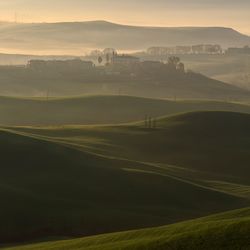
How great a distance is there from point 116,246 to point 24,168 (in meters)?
49.8

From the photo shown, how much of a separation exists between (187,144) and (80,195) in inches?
2286

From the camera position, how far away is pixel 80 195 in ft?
274

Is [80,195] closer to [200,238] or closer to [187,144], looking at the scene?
[200,238]

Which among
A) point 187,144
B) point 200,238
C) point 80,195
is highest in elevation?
point 200,238

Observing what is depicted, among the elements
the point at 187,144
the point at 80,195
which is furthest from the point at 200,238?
the point at 187,144

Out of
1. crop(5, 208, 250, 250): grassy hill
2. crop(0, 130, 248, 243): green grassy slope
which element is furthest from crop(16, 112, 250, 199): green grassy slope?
crop(5, 208, 250, 250): grassy hill

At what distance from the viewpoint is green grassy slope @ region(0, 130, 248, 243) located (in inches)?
2886

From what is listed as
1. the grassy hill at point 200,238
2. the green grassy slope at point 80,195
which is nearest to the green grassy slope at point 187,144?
the green grassy slope at point 80,195

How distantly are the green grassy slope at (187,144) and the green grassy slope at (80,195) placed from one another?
425 inches

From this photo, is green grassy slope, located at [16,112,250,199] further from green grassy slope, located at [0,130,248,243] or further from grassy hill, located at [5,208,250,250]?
grassy hill, located at [5,208,250,250]

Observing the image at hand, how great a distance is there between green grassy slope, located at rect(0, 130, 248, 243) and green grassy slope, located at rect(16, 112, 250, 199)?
10.8 meters

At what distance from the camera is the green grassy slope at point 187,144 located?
11550cm

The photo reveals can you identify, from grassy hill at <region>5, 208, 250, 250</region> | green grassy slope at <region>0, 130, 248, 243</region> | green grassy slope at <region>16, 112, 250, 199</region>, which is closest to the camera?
grassy hill at <region>5, 208, 250, 250</region>

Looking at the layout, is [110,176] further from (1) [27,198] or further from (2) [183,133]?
(2) [183,133]
